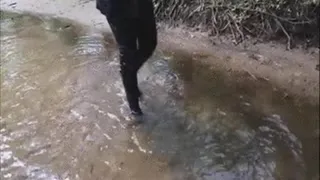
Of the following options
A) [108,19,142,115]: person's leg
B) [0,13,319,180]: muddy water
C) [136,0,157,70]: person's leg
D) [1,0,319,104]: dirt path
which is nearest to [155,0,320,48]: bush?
[1,0,319,104]: dirt path

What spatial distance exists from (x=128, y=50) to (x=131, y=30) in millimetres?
137

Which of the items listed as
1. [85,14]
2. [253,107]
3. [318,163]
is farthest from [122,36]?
[85,14]

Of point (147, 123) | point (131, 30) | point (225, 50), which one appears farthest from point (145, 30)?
point (225, 50)

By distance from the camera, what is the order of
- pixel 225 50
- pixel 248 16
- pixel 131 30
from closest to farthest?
1. pixel 131 30
2. pixel 248 16
3. pixel 225 50

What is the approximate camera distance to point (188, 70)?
3.77 metres

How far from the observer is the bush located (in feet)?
6.27

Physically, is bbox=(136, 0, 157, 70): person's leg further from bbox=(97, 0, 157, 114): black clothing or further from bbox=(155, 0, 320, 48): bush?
bbox=(155, 0, 320, 48): bush

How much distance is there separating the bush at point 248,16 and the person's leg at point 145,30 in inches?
24.7

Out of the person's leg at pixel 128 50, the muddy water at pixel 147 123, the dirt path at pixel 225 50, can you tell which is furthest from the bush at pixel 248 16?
the person's leg at pixel 128 50

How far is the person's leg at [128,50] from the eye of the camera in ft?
8.95

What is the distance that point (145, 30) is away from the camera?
284 centimetres

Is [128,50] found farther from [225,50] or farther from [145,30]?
[225,50]

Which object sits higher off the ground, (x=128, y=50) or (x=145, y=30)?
(x=145, y=30)

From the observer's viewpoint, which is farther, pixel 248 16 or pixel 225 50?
pixel 225 50
